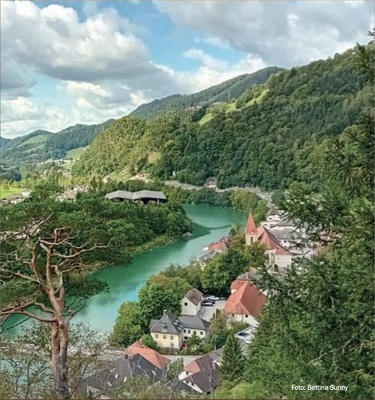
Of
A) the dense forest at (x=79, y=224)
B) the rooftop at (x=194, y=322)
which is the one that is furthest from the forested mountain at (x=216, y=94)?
the dense forest at (x=79, y=224)

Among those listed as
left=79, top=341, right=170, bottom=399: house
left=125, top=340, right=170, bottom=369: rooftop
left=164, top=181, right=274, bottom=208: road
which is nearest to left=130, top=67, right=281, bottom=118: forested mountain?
left=164, top=181, right=274, bottom=208: road

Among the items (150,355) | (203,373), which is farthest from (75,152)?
(203,373)

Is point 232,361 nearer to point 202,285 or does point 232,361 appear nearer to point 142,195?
point 202,285

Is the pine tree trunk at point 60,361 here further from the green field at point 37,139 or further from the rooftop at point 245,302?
the green field at point 37,139

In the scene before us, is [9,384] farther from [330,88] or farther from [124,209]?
[330,88]

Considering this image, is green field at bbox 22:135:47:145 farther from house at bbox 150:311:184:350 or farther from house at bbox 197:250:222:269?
house at bbox 150:311:184:350

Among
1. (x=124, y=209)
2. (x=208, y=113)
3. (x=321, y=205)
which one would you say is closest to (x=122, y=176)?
(x=208, y=113)
